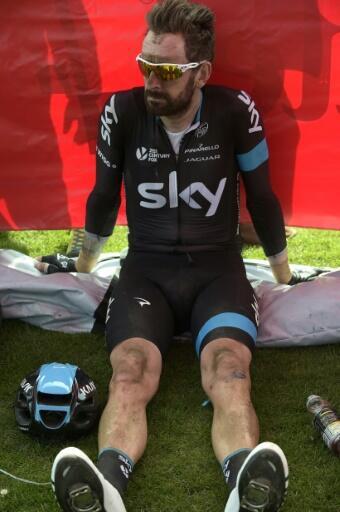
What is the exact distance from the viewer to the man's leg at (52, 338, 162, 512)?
104 inches

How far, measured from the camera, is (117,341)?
11.8 feet

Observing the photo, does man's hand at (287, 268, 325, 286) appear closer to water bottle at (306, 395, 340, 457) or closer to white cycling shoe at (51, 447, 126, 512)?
water bottle at (306, 395, 340, 457)

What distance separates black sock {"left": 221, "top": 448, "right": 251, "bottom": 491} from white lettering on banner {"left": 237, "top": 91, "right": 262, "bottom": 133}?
1.81 m

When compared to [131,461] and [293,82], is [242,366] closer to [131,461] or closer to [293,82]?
[131,461]

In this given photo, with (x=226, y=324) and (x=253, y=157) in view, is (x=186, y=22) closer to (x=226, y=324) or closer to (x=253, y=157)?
(x=253, y=157)

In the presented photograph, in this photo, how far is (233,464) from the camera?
2.95 m

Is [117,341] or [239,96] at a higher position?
[239,96]

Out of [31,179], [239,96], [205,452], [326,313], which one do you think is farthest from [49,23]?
[205,452]

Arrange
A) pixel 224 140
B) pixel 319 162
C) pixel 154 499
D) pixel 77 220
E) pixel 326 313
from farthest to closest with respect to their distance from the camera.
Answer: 1. pixel 77 220
2. pixel 319 162
3. pixel 326 313
4. pixel 224 140
5. pixel 154 499

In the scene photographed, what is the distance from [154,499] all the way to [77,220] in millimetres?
2369

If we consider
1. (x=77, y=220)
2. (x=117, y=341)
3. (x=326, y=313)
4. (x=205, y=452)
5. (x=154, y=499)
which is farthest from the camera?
(x=77, y=220)

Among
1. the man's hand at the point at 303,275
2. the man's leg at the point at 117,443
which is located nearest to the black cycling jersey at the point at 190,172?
the man's hand at the point at 303,275

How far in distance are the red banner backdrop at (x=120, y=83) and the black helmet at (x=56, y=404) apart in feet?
5.75

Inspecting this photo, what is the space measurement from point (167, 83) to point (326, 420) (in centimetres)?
185
